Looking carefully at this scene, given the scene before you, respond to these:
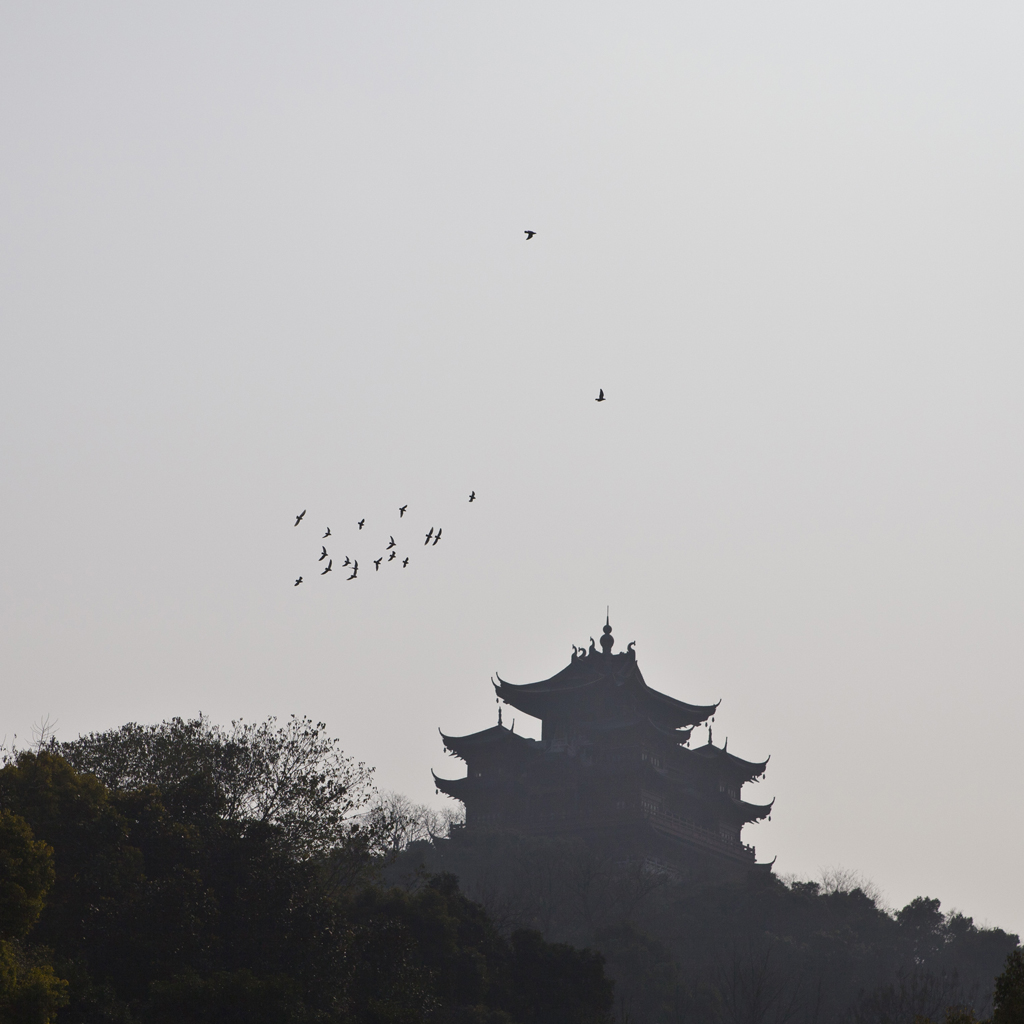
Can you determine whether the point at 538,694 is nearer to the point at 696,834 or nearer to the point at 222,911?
the point at 696,834

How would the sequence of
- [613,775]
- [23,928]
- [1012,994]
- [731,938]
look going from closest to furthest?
[1012,994] < [23,928] < [731,938] < [613,775]

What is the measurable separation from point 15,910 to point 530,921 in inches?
1002

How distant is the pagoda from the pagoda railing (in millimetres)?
64

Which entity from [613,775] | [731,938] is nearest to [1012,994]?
[731,938]

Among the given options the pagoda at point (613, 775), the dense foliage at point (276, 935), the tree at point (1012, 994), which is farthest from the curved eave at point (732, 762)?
the tree at point (1012, 994)

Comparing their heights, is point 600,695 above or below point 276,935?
above

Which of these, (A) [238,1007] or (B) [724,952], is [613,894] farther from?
(A) [238,1007]

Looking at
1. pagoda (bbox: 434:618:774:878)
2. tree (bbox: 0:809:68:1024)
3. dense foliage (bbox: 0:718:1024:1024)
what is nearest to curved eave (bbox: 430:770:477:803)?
pagoda (bbox: 434:618:774:878)

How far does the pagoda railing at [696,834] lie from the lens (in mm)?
62375

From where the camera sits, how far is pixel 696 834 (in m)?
63.9

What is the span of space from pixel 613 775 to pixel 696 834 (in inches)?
184

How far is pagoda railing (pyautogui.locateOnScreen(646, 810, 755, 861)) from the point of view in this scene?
62.4m

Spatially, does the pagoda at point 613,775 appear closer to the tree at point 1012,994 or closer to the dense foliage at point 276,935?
the dense foliage at point 276,935

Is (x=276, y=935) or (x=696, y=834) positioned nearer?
(x=276, y=935)
